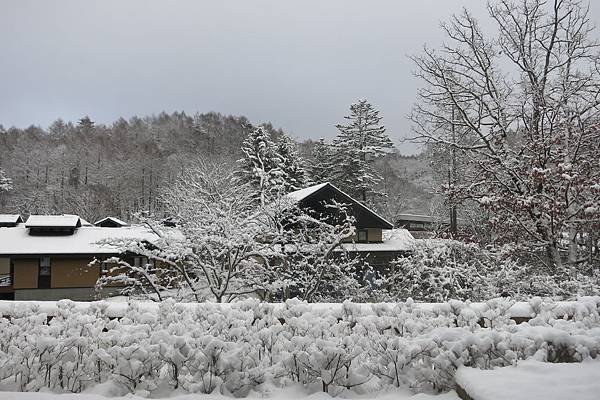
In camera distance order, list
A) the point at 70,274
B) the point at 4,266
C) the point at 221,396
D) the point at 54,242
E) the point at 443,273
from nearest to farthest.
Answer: the point at 221,396, the point at 443,273, the point at 70,274, the point at 54,242, the point at 4,266

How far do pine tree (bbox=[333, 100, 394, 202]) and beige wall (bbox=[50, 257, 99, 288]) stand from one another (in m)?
21.2

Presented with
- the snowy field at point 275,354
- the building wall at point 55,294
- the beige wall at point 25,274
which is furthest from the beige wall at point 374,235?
the snowy field at point 275,354

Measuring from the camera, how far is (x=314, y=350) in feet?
12.3

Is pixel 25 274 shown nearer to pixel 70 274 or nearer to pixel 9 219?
pixel 70 274

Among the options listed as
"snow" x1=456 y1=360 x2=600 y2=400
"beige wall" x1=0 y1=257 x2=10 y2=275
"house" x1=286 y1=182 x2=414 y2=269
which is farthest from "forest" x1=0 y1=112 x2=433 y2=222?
"snow" x1=456 y1=360 x2=600 y2=400

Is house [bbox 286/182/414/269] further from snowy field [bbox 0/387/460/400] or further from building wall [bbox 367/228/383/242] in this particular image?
snowy field [bbox 0/387/460/400]

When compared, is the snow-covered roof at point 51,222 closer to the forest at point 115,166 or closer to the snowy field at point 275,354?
the snowy field at point 275,354

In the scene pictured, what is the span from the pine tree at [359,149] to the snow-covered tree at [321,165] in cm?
99

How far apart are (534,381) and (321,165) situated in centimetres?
3689

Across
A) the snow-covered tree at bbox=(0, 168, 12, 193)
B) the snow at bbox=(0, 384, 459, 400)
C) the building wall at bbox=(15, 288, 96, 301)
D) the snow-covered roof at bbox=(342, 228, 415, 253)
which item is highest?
the snow-covered tree at bbox=(0, 168, 12, 193)

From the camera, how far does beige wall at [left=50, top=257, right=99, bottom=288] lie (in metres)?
22.1

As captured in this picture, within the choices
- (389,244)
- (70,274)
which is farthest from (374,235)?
(70,274)

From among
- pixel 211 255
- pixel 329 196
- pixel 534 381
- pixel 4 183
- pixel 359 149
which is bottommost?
pixel 534 381

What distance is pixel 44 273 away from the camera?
2222 cm
